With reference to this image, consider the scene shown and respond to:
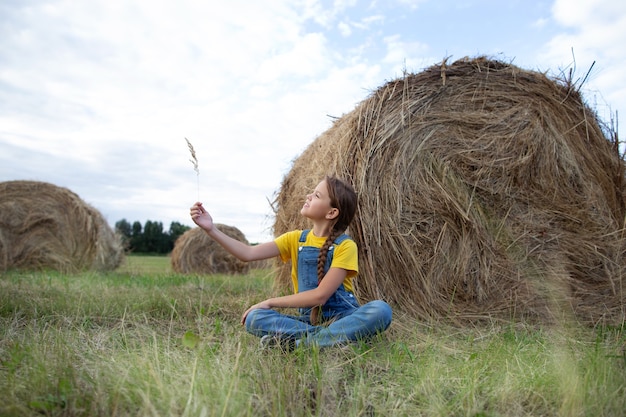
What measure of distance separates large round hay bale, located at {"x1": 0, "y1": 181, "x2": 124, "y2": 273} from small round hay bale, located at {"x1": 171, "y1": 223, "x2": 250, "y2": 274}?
1492 millimetres

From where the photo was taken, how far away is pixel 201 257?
9547 millimetres

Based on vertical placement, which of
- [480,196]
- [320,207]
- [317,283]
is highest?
[480,196]

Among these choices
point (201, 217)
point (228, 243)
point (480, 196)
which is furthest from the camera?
point (480, 196)

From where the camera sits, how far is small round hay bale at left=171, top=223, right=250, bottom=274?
946cm

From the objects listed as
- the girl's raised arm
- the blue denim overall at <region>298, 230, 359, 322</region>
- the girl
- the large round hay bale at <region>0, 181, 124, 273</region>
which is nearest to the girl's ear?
the girl

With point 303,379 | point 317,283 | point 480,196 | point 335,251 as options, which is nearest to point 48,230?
point 317,283

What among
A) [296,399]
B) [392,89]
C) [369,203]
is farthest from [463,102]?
[296,399]

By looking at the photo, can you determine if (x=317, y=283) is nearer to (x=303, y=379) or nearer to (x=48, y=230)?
(x=303, y=379)

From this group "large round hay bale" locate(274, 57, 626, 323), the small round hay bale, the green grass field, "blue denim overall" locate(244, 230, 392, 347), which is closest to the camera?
the green grass field

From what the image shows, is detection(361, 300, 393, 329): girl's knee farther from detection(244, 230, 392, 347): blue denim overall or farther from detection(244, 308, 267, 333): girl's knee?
detection(244, 308, 267, 333): girl's knee

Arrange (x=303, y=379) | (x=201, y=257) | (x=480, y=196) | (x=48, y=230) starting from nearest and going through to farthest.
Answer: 1. (x=303, y=379)
2. (x=480, y=196)
3. (x=48, y=230)
4. (x=201, y=257)

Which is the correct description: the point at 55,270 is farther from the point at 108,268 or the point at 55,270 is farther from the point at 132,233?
the point at 132,233

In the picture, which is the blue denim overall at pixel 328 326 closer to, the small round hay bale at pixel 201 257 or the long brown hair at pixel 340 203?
the long brown hair at pixel 340 203

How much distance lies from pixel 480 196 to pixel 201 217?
2080 mm
